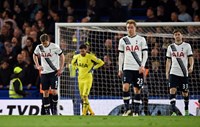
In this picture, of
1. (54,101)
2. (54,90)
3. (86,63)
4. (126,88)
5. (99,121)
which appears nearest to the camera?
(99,121)

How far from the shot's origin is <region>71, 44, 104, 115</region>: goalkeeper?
15586 millimetres

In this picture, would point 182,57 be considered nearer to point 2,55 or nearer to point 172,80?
point 172,80

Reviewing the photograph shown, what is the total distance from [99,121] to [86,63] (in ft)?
16.8

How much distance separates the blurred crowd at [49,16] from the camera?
17.4 meters

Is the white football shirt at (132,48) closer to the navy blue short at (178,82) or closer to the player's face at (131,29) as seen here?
the player's face at (131,29)

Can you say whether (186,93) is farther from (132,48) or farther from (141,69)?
(132,48)

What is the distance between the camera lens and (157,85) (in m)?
16.0

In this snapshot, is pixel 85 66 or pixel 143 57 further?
pixel 85 66

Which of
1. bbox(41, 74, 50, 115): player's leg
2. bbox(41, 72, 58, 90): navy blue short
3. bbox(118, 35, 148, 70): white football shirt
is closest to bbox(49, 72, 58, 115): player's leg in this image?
bbox(41, 72, 58, 90): navy blue short

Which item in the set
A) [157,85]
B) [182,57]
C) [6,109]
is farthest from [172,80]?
[6,109]

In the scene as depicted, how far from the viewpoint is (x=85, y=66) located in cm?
1576

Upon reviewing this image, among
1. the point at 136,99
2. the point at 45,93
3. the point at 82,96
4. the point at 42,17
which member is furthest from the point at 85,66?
the point at 42,17

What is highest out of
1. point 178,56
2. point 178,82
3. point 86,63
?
point 178,56

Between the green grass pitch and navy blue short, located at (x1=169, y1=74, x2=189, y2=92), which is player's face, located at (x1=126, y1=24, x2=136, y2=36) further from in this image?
the green grass pitch
